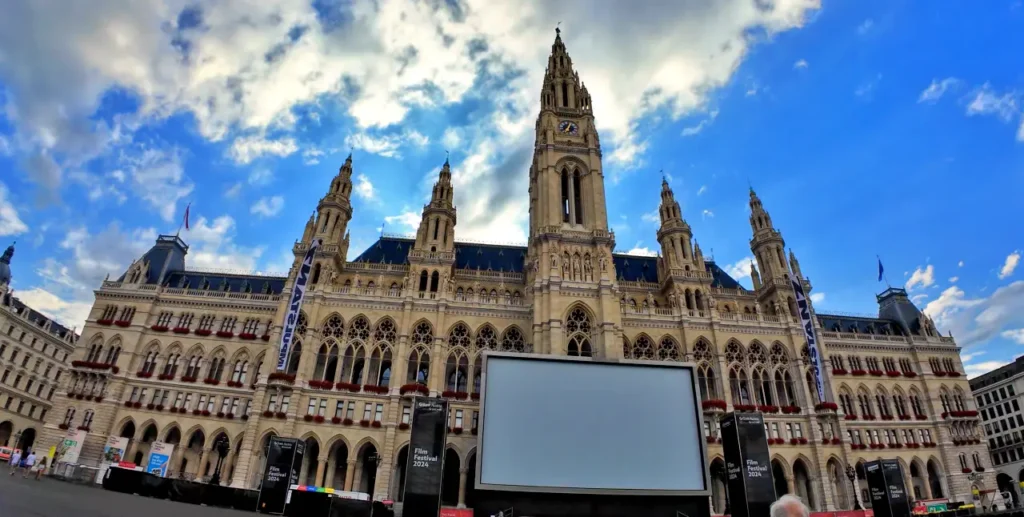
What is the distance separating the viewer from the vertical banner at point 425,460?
23.7 meters

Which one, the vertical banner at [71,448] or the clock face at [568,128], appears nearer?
the vertical banner at [71,448]

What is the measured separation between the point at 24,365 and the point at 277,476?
53823 mm

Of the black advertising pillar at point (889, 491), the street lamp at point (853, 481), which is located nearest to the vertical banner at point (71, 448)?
the black advertising pillar at point (889, 491)

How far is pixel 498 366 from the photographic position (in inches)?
1095

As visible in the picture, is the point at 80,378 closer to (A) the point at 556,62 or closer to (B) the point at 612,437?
(B) the point at 612,437

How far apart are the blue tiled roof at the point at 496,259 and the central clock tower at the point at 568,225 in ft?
21.8

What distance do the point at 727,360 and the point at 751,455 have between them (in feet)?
57.1

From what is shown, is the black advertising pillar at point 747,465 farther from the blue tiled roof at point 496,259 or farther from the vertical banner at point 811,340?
the blue tiled roof at point 496,259

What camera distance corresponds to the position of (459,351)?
→ 133 ft

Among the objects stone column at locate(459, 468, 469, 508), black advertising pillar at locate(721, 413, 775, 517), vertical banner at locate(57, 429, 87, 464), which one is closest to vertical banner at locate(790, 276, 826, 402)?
black advertising pillar at locate(721, 413, 775, 517)

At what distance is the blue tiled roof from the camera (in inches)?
2085

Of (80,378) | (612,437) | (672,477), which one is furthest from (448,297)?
(80,378)

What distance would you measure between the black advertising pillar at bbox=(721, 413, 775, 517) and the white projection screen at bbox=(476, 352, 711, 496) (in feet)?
4.94

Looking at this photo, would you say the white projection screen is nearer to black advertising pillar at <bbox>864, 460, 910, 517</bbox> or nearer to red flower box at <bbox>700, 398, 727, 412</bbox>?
black advertising pillar at <bbox>864, 460, 910, 517</bbox>
